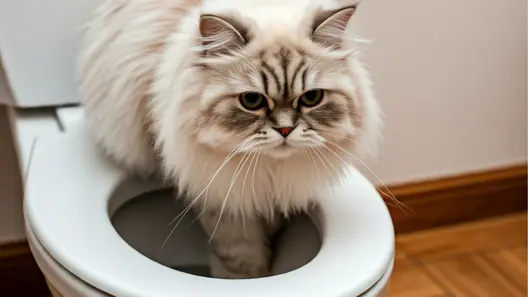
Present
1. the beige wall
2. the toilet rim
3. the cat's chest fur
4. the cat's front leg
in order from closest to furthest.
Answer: the toilet rim
the cat's chest fur
the cat's front leg
the beige wall

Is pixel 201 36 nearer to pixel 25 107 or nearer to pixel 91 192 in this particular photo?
pixel 91 192

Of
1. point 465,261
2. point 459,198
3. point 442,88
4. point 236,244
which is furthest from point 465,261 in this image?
point 236,244

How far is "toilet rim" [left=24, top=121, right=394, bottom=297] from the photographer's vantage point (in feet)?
2.34

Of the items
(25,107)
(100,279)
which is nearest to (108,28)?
(25,107)

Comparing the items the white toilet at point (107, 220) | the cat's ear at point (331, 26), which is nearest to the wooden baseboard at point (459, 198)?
the white toilet at point (107, 220)

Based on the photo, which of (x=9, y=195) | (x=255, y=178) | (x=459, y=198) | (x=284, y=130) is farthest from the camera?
(x=459, y=198)

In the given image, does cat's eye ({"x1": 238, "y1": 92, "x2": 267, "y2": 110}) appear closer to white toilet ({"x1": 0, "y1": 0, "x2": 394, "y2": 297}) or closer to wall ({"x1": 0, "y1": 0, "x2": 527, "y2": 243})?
white toilet ({"x1": 0, "y1": 0, "x2": 394, "y2": 297})

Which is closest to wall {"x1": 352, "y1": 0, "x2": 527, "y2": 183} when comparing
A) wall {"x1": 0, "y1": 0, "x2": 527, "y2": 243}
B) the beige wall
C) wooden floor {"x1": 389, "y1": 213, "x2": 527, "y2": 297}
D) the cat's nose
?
wall {"x1": 0, "y1": 0, "x2": 527, "y2": 243}

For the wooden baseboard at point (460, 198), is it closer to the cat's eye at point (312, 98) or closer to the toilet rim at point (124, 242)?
the toilet rim at point (124, 242)

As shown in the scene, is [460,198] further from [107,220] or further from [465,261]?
[107,220]

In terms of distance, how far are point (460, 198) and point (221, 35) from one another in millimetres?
993

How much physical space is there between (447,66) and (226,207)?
0.71 m

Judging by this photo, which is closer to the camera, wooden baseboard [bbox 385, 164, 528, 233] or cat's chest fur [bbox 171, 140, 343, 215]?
cat's chest fur [bbox 171, 140, 343, 215]

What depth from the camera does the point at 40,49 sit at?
43.1 inches
